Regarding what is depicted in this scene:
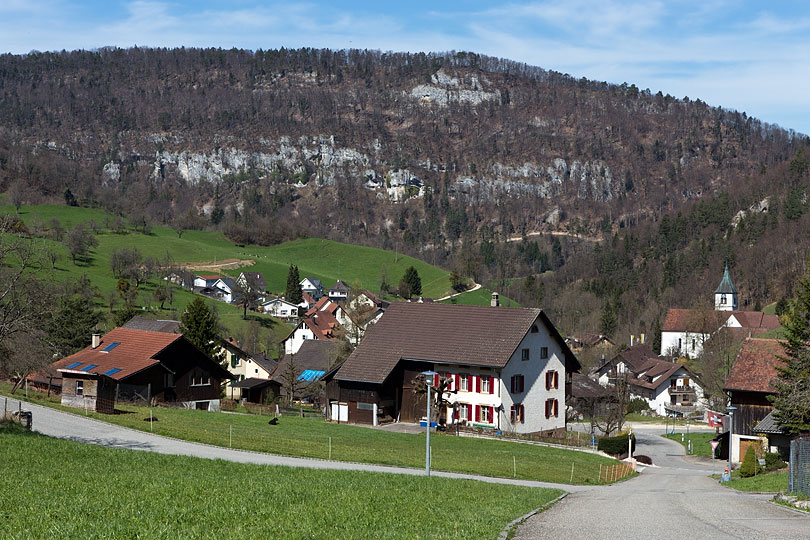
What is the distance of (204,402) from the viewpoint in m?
53.9

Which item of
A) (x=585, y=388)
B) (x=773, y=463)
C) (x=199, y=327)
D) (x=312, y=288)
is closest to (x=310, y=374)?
(x=199, y=327)

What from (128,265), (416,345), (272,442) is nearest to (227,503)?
(272,442)

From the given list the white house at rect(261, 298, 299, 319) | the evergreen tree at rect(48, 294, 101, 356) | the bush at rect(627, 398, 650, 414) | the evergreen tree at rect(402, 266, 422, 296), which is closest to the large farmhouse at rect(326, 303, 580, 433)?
the evergreen tree at rect(48, 294, 101, 356)

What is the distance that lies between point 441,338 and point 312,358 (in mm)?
35201

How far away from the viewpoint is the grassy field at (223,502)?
36.5 ft

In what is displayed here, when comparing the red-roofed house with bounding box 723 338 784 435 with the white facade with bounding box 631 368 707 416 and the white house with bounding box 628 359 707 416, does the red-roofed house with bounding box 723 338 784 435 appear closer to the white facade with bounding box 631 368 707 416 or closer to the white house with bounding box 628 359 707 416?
the white house with bounding box 628 359 707 416

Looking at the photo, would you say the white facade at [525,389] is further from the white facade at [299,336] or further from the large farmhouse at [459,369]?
the white facade at [299,336]

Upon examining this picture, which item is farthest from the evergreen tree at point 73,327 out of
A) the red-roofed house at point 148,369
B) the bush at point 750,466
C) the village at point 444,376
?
the bush at point 750,466

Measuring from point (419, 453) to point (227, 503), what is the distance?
21345mm

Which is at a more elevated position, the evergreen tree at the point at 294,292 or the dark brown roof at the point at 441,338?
the evergreen tree at the point at 294,292

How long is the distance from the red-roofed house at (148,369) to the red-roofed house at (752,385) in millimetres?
33353

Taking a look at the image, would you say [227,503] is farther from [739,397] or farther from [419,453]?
[739,397]

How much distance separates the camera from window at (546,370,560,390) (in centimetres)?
5347

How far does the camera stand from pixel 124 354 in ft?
169
